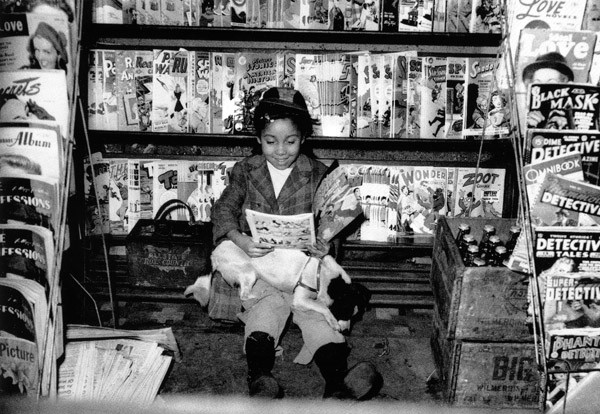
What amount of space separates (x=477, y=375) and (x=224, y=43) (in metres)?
1.86

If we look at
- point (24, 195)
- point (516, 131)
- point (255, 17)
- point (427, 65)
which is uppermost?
point (255, 17)

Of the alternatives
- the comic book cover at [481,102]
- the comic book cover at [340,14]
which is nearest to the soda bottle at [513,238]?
the comic book cover at [481,102]

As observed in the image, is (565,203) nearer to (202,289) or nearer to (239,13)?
(202,289)

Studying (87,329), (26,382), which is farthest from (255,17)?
(26,382)

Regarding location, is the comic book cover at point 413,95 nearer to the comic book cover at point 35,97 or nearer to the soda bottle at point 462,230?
the soda bottle at point 462,230

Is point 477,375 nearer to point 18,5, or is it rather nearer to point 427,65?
point 427,65

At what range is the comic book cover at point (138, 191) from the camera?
8.58 ft

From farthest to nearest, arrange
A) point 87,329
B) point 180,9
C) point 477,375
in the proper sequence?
point 180,9
point 87,329
point 477,375

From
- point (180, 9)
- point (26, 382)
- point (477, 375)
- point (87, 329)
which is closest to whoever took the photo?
point (26, 382)

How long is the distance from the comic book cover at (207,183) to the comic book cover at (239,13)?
65 centimetres

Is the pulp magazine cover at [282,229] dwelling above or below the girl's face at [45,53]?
below

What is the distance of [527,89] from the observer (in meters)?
1.67

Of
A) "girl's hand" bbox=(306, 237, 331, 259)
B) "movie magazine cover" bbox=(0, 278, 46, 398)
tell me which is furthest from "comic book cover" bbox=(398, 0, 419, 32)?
"movie magazine cover" bbox=(0, 278, 46, 398)

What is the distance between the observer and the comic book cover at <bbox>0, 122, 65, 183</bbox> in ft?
5.24
